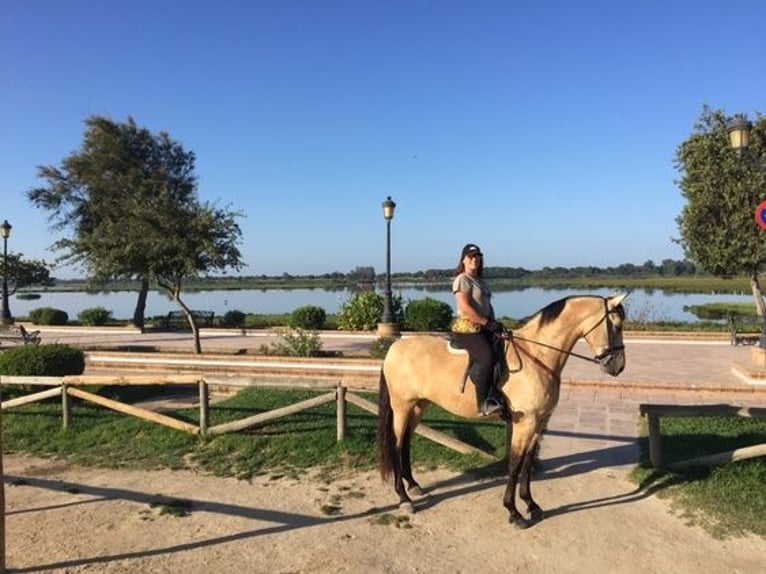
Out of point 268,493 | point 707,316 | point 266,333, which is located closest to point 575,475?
point 268,493

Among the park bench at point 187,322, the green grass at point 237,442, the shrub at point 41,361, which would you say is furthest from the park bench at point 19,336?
the green grass at point 237,442

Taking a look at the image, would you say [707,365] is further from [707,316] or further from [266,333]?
[707,316]

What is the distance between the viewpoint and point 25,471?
25.8 feet

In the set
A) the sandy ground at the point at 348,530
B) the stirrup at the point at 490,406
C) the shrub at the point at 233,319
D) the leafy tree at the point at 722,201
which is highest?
the leafy tree at the point at 722,201

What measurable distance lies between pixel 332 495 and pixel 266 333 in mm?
17226

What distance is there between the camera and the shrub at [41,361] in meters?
10.8

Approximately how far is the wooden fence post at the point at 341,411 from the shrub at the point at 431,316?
1224cm

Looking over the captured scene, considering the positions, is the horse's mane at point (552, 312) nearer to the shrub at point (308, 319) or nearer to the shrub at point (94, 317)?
the shrub at point (308, 319)

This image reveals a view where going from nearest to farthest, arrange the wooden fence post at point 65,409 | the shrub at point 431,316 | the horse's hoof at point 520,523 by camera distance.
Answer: the horse's hoof at point 520,523
the wooden fence post at point 65,409
the shrub at point 431,316

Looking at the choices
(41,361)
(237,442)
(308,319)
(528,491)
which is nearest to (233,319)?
(308,319)

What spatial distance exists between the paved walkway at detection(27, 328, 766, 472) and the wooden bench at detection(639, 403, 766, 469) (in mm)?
597

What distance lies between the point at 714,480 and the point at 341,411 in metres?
4.66

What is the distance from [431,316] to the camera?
20250 mm

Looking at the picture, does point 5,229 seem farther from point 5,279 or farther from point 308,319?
point 308,319
